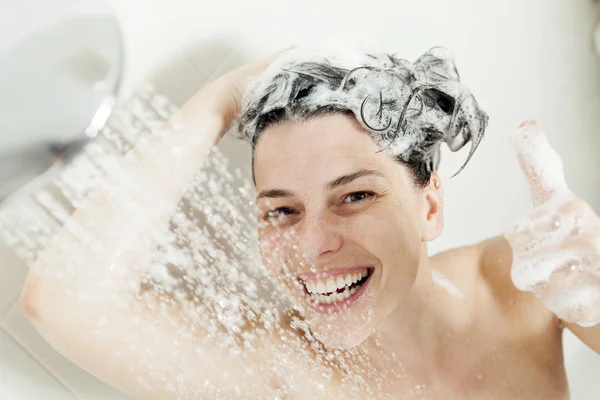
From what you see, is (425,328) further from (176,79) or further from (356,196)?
(176,79)

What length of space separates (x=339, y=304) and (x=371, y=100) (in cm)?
31

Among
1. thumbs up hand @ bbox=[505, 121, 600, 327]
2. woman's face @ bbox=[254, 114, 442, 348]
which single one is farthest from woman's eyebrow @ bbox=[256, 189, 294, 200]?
thumbs up hand @ bbox=[505, 121, 600, 327]

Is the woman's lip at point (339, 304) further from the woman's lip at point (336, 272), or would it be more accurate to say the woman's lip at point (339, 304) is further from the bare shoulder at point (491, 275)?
the bare shoulder at point (491, 275)

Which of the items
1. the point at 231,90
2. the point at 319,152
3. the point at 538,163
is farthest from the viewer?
the point at 538,163

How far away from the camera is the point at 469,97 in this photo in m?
0.93

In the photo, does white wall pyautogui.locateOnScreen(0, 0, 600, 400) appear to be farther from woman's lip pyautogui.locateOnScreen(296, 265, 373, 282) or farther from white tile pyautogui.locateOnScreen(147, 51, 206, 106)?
woman's lip pyautogui.locateOnScreen(296, 265, 373, 282)

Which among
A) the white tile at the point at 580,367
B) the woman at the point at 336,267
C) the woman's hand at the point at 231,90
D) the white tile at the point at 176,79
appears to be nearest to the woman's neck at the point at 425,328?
the woman at the point at 336,267

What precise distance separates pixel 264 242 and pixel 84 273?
10.5 inches

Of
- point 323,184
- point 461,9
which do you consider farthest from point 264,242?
point 461,9

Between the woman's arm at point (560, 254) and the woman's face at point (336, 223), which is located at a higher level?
the woman's arm at point (560, 254)

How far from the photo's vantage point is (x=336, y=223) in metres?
0.74

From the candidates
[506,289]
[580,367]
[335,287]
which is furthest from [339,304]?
[580,367]

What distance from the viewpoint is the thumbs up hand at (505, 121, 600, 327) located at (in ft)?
2.71

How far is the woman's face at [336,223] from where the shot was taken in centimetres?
73
